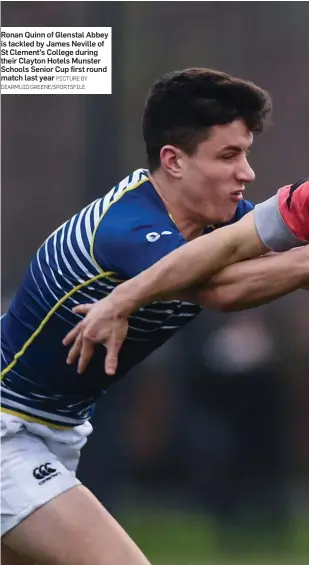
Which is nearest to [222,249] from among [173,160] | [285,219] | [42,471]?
[285,219]

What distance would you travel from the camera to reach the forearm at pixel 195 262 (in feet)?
7.66

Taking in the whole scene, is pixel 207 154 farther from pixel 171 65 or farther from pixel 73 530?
pixel 171 65

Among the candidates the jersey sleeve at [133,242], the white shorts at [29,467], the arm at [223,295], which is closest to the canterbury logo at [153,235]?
the jersey sleeve at [133,242]

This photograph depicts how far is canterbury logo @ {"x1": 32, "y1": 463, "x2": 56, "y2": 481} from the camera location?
8.30 feet

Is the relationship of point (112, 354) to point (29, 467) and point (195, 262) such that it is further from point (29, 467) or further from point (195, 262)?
point (29, 467)

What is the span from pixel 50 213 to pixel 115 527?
7.57ft

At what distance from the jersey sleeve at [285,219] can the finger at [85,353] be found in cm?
44

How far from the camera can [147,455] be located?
450cm

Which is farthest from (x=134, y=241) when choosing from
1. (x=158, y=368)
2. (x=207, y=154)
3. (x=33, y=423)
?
(x=158, y=368)

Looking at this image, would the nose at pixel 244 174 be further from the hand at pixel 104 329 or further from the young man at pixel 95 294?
the hand at pixel 104 329

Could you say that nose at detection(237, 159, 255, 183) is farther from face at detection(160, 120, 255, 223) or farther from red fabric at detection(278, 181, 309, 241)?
red fabric at detection(278, 181, 309, 241)
